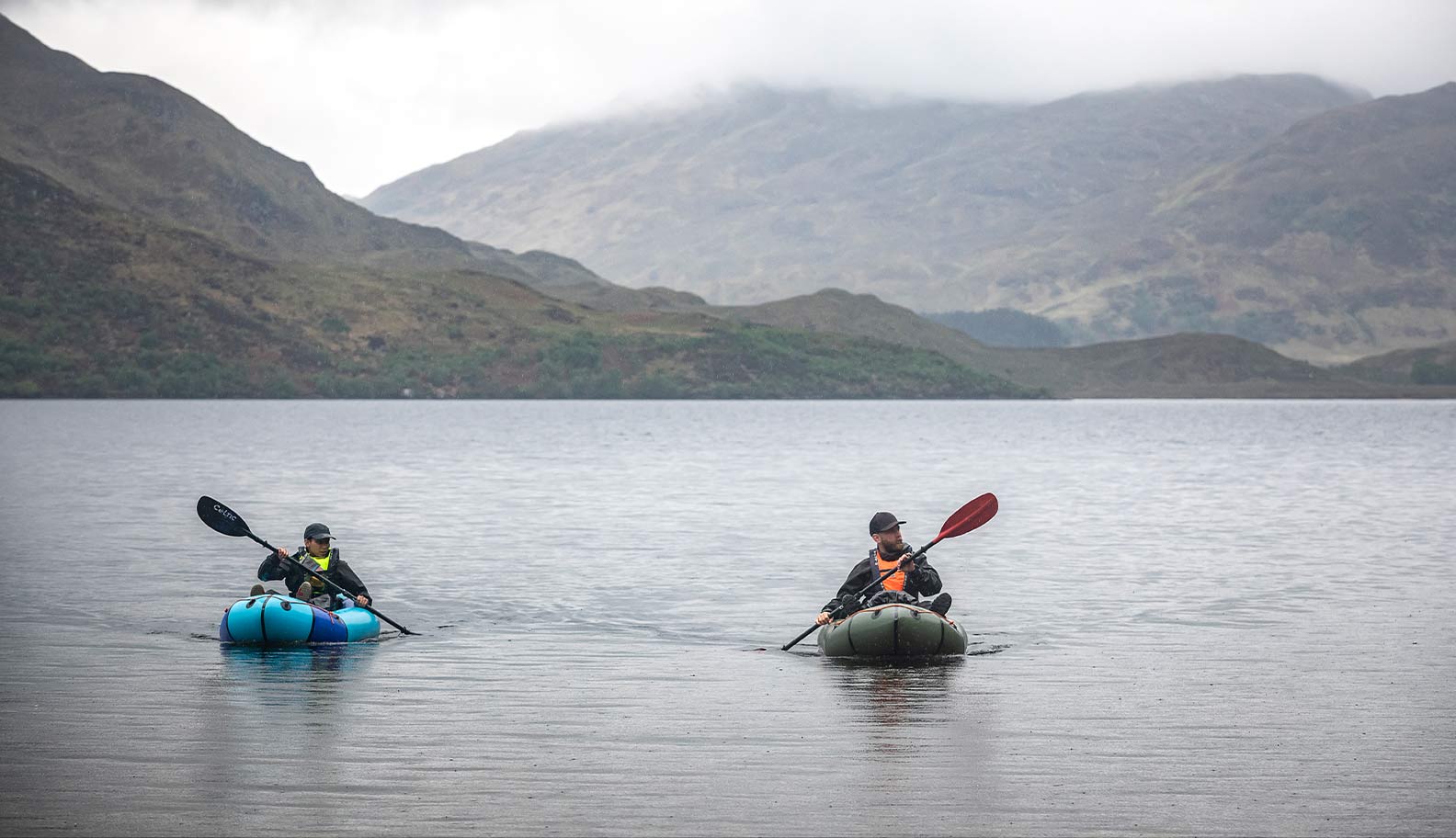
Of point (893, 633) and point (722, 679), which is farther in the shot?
point (893, 633)

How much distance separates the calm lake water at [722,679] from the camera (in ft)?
53.6

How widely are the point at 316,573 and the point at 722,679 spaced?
719 cm

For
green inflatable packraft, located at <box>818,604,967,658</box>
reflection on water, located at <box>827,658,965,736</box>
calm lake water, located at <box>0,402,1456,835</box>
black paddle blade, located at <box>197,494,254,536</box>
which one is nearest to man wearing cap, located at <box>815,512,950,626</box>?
green inflatable packraft, located at <box>818,604,967,658</box>

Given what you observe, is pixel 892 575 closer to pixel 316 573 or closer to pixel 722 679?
pixel 722 679

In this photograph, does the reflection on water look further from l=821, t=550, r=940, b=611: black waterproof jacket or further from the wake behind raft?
the wake behind raft

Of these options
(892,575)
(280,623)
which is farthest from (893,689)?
(280,623)

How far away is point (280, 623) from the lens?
90.4ft

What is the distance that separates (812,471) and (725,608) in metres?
63.3

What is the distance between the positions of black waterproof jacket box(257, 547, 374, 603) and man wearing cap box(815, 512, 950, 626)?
7.96 metres

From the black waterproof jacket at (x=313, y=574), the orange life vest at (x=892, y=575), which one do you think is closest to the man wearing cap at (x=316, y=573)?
the black waterproof jacket at (x=313, y=574)

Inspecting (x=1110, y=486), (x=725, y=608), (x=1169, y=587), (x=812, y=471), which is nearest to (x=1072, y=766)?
(x=725, y=608)

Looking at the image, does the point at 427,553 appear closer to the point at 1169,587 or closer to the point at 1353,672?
the point at 1169,587

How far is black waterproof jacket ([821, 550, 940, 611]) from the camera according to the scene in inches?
1053

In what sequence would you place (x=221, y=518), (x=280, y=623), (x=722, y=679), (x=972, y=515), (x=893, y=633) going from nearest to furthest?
(x=722, y=679) → (x=893, y=633) → (x=280, y=623) → (x=972, y=515) → (x=221, y=518)
